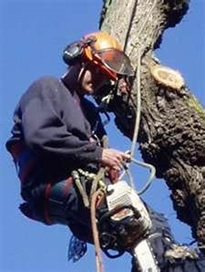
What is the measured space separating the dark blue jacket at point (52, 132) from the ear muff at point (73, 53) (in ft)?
0.55

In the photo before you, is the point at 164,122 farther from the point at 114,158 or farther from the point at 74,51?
the point at 74,51

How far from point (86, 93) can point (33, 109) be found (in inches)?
17.6

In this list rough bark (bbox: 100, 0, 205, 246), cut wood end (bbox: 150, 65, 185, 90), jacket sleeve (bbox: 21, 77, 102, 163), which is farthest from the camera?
cut wood end (bbox: 150, 65, 185, 90)

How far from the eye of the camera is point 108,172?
6734 millimetres

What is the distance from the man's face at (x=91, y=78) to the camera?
6.96 metres

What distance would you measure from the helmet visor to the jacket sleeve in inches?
17.2

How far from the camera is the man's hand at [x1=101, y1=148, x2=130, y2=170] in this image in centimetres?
659

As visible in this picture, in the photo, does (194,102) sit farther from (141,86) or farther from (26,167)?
(26,167)

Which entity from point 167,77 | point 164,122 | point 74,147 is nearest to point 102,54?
point 167,77

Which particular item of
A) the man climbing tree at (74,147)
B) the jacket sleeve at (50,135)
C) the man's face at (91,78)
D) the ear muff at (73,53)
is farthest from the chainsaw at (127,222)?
the ear muff at (73,53)

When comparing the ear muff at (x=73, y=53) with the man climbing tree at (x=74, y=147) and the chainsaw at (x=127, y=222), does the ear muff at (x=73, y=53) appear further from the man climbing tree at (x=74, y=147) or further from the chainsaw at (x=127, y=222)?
the chainsaw at (x=127, y=222)

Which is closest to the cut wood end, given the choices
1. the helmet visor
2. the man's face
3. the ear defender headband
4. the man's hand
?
the helmet visor

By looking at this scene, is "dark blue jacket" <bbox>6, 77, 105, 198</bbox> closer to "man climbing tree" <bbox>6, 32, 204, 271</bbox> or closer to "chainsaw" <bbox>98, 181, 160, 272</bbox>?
"man climbing tree" <bbox>6, 32, 204, 271</bbox>

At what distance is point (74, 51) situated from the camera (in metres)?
6.96
